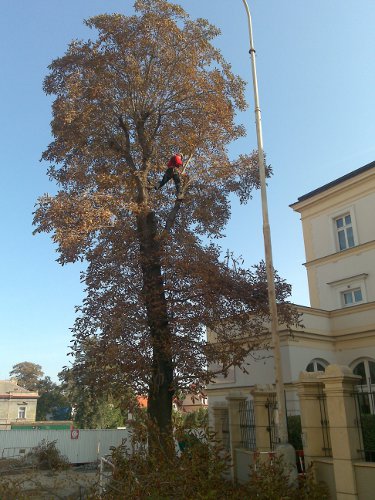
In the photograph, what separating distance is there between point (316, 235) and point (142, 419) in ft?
63.5

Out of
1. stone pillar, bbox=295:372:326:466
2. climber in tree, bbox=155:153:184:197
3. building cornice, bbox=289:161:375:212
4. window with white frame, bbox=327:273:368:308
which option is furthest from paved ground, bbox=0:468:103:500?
building cornice, bbox=289:161:375:212

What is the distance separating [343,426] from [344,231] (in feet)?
59.5

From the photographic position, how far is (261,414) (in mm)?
11992

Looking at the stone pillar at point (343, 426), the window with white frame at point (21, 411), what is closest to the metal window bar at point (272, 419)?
the stone pillar at point (343, 426)

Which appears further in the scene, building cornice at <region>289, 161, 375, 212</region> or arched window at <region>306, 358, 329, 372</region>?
building cornice at <region>289, 161, 375, 212</region>

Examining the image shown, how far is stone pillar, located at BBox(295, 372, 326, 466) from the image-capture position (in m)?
9.57

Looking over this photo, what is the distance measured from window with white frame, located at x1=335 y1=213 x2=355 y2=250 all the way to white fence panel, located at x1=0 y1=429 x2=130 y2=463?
718 inches

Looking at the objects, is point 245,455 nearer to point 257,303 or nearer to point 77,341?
point 257,303

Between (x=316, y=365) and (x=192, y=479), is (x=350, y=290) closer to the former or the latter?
(x=316, y=365)

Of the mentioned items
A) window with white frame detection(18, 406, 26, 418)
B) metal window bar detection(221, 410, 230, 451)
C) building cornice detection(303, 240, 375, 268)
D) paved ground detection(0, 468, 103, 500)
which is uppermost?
building cornice detection(303, 240, 375, 268)

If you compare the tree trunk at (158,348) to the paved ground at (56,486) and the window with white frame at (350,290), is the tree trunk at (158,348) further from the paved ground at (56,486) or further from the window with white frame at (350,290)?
the window with white frame at (350,290)

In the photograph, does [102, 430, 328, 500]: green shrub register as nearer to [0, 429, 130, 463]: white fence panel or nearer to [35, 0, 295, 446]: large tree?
[35, 0, 295, 446]: large tree

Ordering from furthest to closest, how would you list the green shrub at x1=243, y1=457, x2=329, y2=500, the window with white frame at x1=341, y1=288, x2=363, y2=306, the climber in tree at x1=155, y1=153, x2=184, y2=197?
the window with white frame at x1=341, y1=288, x2=363, y2=306
the climber in tree at x1=155, y1=153, x2=184, y2=197
the green shrub at x1=243, y1=457, x2=329, y2=500

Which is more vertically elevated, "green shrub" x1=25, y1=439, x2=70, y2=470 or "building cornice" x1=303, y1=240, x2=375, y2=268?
"building cornice" x1=303, y1=240, x2=375, y2=268
